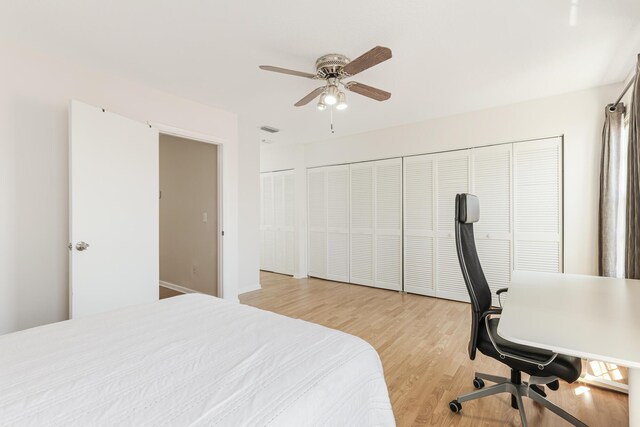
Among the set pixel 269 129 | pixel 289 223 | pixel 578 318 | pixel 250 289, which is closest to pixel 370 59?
pixel 578 318

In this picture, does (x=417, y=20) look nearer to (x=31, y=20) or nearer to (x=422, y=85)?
(x=422, y=85)

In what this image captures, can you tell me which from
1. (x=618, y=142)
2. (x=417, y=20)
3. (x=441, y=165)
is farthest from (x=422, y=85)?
→ (x=618, y=142)

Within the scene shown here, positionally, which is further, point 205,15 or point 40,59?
point 40,59

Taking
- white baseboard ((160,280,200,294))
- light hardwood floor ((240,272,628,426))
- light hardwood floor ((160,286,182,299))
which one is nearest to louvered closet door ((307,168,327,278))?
light hardwood floor ((240,272,628,426))

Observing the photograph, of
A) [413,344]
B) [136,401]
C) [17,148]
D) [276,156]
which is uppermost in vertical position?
[276,156]

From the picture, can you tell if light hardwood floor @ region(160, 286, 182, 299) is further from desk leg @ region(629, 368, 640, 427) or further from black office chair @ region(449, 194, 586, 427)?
desk leg @ region(629, 368, 640, 427)

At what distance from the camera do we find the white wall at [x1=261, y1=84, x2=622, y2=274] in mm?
3088

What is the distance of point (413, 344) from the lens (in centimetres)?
267

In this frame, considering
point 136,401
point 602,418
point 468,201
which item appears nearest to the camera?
point 136,401

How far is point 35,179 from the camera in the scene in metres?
2.37

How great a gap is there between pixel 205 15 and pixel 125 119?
1316 mm

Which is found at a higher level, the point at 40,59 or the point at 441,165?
the point at 40,59

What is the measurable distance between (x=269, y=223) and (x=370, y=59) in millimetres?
4306

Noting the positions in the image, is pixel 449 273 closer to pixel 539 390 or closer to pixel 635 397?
pixel 539 390
